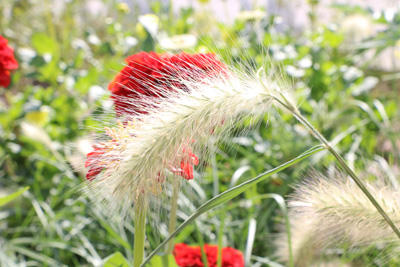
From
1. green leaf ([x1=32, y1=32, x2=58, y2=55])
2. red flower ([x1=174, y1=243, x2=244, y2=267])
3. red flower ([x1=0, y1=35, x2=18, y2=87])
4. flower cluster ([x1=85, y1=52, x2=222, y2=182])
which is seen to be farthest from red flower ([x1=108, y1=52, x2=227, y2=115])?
green leaf ([x1=32, y1=32, x2=58, y2=55])

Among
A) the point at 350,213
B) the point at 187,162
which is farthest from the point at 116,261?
the point at 350,213

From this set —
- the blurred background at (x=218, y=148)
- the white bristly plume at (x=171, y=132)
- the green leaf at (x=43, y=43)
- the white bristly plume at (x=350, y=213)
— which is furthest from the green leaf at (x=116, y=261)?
the green leaf at (x=43, y=43)

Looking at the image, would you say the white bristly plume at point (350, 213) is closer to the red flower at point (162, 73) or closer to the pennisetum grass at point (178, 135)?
the pennisetum grass at point (178, 135)

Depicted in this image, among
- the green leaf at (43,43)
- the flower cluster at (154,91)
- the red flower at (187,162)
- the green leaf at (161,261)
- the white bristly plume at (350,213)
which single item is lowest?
the white bristly plume at (350,213)

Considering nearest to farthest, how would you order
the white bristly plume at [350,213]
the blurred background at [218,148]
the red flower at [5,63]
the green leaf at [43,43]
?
the white bristly plume at [350,213] → the red flower at [5,63] → the blurred background at [218,148] → the green leaf at [43,43]

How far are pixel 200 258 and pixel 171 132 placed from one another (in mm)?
430

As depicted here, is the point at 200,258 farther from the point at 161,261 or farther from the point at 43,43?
the point at 43,43

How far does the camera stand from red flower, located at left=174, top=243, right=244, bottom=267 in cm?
87

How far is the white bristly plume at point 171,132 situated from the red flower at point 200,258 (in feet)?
1.09

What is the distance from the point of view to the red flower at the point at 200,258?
872 millimetres

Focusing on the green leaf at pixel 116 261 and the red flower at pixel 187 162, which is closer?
the red flower at pixel 187 162

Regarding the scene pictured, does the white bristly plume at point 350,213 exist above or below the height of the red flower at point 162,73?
below

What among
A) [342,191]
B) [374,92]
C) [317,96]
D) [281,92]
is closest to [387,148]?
[317,96]

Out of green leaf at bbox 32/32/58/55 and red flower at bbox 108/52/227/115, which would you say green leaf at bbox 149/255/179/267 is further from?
green leaf at bbox 32/32/58/55
